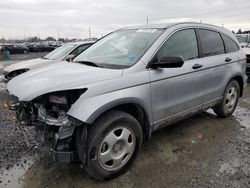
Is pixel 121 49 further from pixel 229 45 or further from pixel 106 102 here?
pixel 229 45

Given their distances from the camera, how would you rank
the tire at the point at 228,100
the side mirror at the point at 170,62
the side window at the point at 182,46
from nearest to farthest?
1. the side mirror at the point at 170,62
2. the side window at the point at 182,46
3. the tire at the point at 228,100

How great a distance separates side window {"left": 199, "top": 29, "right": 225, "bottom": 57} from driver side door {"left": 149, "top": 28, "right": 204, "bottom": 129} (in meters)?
0.21

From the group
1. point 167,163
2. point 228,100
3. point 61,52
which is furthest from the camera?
point 61,52

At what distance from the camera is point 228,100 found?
5109 millimetres

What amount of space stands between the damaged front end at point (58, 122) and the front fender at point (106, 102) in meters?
0.09

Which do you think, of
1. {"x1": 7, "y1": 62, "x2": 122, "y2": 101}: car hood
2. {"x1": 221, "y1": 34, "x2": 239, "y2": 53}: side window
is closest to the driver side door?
{"x1": 7, "y1": 62, "x2": 122, "y2": 101}: car hood

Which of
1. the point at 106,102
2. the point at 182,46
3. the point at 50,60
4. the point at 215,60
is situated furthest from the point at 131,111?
the point at 50,60

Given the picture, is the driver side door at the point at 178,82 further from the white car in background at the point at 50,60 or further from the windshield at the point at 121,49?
the white car in background at the point at 50,60

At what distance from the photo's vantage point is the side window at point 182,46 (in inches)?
142

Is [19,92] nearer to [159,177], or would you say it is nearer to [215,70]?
[159,177]

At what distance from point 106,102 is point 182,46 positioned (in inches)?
68.9

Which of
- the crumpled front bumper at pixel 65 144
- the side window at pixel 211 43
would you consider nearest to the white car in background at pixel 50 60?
the side window at pixel 211 43

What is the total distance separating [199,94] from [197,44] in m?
0.82

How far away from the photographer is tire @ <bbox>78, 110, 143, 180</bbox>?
281 cm
